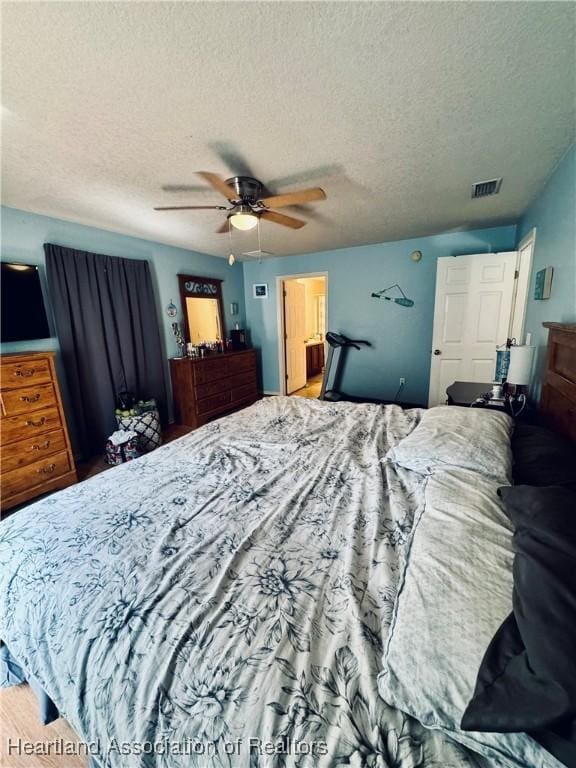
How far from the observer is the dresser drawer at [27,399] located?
7.20 ft

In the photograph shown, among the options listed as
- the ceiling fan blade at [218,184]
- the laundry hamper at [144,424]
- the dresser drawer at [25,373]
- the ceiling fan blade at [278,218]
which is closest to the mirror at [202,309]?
the laundry hamper at [144,424]

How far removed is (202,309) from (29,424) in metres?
2.66

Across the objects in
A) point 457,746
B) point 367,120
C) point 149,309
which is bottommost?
point 457,746

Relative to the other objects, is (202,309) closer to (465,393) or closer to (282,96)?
(282,96)

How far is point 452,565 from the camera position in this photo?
76cm

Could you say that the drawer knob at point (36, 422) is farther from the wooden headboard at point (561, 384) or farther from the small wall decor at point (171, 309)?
the wooden headboard at point (561, 384)

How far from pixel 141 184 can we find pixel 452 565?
8.90ft

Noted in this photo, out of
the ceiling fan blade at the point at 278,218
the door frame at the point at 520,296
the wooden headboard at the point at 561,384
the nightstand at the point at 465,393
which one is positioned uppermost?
the ceiling fan blade at the point at 278,218

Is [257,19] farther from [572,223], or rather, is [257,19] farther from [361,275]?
[361,275]

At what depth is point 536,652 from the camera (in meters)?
0.51

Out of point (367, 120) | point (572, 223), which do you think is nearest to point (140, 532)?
point (367, 120)

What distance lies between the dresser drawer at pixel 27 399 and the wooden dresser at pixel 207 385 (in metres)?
1.50

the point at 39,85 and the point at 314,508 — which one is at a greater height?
the point at 39,85

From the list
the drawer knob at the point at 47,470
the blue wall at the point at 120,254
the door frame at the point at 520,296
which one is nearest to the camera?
the drawer knob at the point at 47,470
